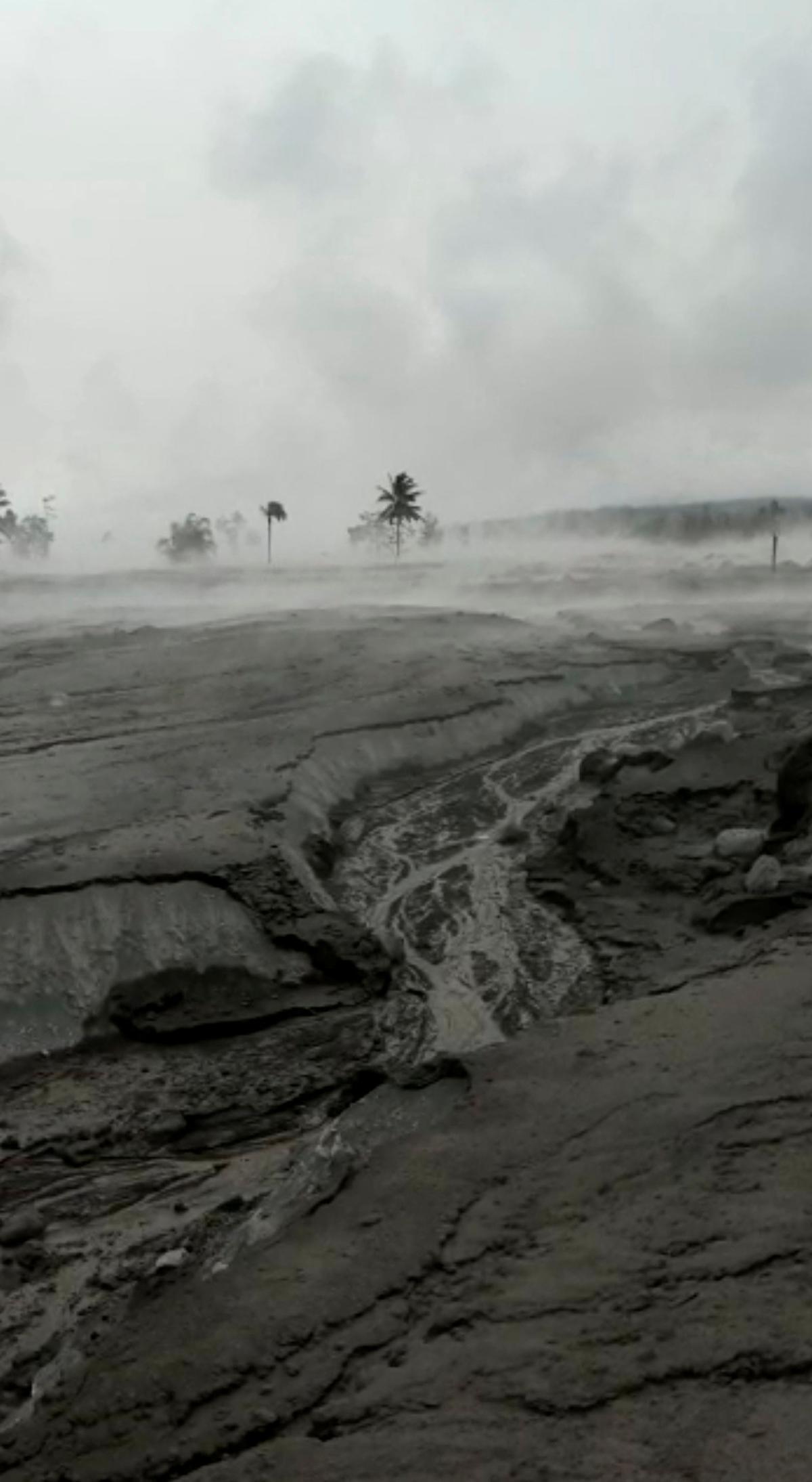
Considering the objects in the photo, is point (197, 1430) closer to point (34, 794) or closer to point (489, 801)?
point (34, 794)

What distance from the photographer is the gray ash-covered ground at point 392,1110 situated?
11.1ft

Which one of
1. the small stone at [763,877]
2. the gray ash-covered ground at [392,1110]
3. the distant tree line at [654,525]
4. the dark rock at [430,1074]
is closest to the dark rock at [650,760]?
the gray ash-covered ground at [392,1110]

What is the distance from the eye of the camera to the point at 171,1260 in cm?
466

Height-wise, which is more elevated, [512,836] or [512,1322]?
[512,836]

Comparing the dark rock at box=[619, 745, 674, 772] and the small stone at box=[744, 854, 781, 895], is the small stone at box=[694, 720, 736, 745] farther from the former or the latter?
the small stone at box=[744, 854, 781, 895]

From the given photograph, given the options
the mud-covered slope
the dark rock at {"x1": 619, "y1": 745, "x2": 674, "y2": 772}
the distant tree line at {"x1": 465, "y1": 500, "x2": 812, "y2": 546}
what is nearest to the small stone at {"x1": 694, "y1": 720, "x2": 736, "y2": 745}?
the dark rock at {"x1": 619, "y1": 745, "x2": 674, "y2": 772}

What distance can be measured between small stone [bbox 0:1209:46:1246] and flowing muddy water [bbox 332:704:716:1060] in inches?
92.5

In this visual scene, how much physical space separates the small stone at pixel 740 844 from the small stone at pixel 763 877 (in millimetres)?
746

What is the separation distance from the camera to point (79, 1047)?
691 cm

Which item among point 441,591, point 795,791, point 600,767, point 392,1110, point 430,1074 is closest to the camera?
point 392,1110

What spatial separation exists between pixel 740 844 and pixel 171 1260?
20.4 feet

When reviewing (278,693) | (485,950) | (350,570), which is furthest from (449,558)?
(485,950)

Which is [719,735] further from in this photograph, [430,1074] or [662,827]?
[430,1074]

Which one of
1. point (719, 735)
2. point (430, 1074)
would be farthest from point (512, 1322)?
point (719, 735)
